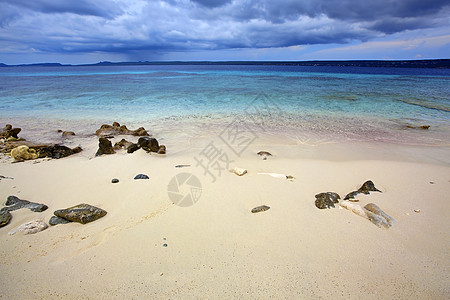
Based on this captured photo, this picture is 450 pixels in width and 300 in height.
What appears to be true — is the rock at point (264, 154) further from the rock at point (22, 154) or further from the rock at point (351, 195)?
the rock at point (22, 154)

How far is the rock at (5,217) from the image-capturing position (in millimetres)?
3365

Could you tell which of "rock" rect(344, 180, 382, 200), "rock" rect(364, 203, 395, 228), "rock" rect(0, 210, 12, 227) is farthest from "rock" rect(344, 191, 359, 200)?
"rock" rect(0, 210, 12, 227)

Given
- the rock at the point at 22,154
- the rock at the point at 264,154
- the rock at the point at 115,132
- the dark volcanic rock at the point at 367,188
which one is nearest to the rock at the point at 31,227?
the rock at the point at 22,154

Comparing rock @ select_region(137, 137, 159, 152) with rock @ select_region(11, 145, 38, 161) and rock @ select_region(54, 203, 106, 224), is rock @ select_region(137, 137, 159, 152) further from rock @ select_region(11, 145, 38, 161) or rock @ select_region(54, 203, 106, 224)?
rock @ select_region(54, 203, 106, 224)

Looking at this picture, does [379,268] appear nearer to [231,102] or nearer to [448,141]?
[448,141]

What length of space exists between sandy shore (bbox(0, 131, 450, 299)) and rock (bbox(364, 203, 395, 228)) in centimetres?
12

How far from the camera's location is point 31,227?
327 cm

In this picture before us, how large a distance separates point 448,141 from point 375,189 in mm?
6802

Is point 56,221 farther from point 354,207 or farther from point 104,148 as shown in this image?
point 354,207

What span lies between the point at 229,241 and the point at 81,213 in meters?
2.41

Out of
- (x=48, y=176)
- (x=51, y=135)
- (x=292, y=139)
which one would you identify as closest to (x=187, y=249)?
(x=48, y=176)

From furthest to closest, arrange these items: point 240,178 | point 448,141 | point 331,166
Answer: point 448,141
point 331,166
point 240,178

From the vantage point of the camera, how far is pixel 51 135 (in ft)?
30.6

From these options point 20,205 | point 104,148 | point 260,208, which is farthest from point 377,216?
point 104,148
